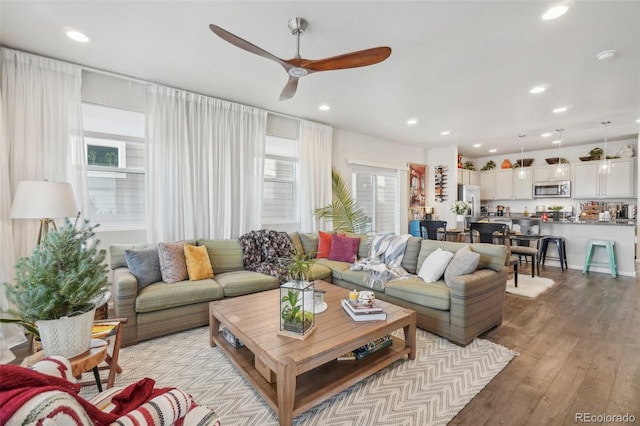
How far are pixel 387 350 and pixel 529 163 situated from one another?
25.6 feet

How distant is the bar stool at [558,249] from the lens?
5.63 metres

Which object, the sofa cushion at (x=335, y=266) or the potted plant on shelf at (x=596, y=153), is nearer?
the sofa cushion at (x=335, y=266)

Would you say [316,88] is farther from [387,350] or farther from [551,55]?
[387,350]

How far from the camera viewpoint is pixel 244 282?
3.14 meters

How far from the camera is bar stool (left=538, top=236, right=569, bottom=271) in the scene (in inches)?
222

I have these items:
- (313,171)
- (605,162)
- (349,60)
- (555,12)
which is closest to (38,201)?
(349,60)

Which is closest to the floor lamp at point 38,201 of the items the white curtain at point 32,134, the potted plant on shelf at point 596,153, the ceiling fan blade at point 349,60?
the white curtain at point 32,134

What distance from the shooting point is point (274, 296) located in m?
2.71

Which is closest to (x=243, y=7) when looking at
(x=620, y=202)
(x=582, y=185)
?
(x=582, y=185)

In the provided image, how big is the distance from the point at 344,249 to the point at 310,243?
1.83 feet

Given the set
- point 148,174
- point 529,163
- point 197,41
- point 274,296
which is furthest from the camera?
point 529,163

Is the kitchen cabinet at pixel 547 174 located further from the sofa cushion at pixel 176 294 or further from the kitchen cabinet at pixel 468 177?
the sofa cushion at pixel 176 294

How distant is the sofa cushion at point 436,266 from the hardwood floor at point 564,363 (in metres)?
0.71

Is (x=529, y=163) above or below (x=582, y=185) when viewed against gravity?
above
